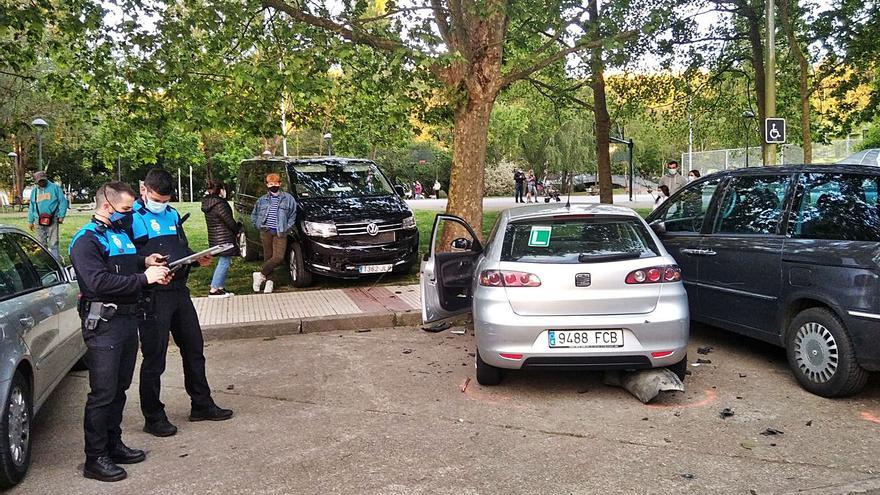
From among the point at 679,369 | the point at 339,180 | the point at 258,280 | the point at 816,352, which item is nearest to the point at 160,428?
the point at 679,369

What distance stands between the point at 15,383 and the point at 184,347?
111cm

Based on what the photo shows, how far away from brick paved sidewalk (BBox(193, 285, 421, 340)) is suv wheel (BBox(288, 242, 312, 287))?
0.50 metres

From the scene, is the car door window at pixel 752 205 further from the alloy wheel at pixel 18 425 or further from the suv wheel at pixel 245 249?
the suv wheel at pixel 245 249

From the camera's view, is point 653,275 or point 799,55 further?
point 799,55

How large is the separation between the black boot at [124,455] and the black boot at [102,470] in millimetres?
140

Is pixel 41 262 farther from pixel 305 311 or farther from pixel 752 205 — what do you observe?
pixel 752 205

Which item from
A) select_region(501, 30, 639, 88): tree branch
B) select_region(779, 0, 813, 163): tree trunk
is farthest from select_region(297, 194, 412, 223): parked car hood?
select_region(779, 0, 813, 163): tree trunk

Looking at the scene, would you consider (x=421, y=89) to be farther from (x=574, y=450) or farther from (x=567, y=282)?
(x=574, y=450)

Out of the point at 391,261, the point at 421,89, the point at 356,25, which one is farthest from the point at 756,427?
the point at 421,89

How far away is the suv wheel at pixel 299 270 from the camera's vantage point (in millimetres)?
10258

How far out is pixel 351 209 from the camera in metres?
10.3

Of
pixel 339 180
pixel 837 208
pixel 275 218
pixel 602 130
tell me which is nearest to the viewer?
pixel 837 208

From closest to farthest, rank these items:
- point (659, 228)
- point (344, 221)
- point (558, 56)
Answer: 1. point (659, 228)
2. point (558, 56)
3. point (344, 221)

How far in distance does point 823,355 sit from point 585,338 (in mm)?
1884
